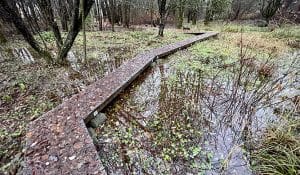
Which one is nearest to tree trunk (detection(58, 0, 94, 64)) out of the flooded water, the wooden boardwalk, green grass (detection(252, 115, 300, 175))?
the wooden boardwalk

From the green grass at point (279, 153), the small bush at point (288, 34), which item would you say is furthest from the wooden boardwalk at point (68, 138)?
the small bush at point (288, 34)

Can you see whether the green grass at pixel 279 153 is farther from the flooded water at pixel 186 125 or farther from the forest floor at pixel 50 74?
the forest floor at pixel 50 74

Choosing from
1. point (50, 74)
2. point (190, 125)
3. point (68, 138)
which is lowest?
point (190, 125)

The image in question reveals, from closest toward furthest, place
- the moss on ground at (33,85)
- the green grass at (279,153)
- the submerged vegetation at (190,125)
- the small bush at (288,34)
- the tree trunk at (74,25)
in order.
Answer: the green grass at (279,153)
the submerged vegetation at (190,125)
the moss on ground at (33,85)
the tree trunk at (74,25)
the small bush at (288,34)

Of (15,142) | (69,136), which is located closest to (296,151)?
(69,136)

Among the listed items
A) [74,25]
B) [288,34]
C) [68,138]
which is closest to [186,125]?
[68,138]

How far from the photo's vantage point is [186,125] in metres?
3.29

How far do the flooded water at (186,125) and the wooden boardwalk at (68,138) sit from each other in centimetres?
29

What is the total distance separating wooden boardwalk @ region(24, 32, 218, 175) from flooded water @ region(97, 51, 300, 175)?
0.29 m

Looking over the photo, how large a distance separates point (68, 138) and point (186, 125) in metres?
1.80

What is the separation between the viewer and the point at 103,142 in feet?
9.50

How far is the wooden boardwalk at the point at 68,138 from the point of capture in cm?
218

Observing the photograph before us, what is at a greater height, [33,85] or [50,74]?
[50,74]

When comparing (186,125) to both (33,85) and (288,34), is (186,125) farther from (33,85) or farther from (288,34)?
(288,34)
